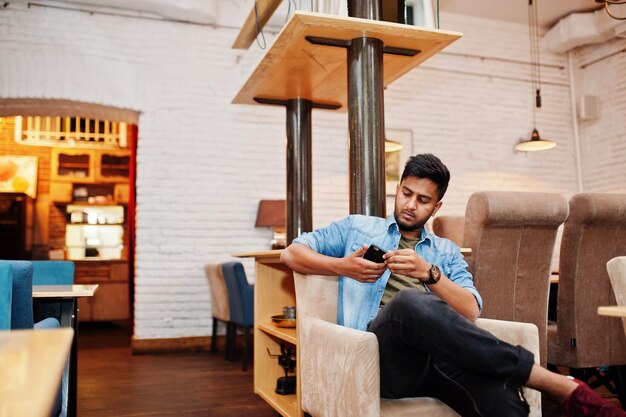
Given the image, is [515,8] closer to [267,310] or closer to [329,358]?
[267,310]

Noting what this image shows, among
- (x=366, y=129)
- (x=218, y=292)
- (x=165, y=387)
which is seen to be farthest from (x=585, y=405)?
(x=218, y=292)

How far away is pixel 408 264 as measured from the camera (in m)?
1.93

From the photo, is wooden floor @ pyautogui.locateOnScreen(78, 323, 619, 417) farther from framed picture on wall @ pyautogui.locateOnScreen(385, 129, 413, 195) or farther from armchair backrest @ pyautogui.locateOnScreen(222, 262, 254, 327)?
framed picture on wall @ pyautogui.locateOnScreen(385, 129, 413, 195)

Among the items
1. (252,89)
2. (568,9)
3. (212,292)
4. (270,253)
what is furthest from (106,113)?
(568,9)

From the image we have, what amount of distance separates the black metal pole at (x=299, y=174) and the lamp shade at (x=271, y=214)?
188 cm

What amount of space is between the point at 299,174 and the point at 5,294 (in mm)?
2175

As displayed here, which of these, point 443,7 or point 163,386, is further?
point 443,7

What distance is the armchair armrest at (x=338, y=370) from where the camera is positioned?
169 cm

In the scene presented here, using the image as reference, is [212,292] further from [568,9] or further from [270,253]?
[568,9]

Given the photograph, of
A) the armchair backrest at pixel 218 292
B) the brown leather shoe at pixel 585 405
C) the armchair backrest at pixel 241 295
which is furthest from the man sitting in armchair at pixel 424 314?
the armchair backrest at pixel 218 292

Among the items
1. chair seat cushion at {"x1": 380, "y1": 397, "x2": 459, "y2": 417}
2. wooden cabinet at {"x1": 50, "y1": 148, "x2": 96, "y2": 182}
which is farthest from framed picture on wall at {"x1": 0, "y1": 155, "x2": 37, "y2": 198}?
chair seat cushion at {"x1": 380, "y1": 397, "x2": 459, "y2": 417}

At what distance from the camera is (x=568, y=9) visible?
6.75m

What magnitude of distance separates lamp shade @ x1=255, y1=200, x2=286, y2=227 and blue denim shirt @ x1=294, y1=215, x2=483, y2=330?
3.38 m

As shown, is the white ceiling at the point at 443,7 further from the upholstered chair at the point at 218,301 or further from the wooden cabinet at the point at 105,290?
the wooden cabinet at the point at 105,290
